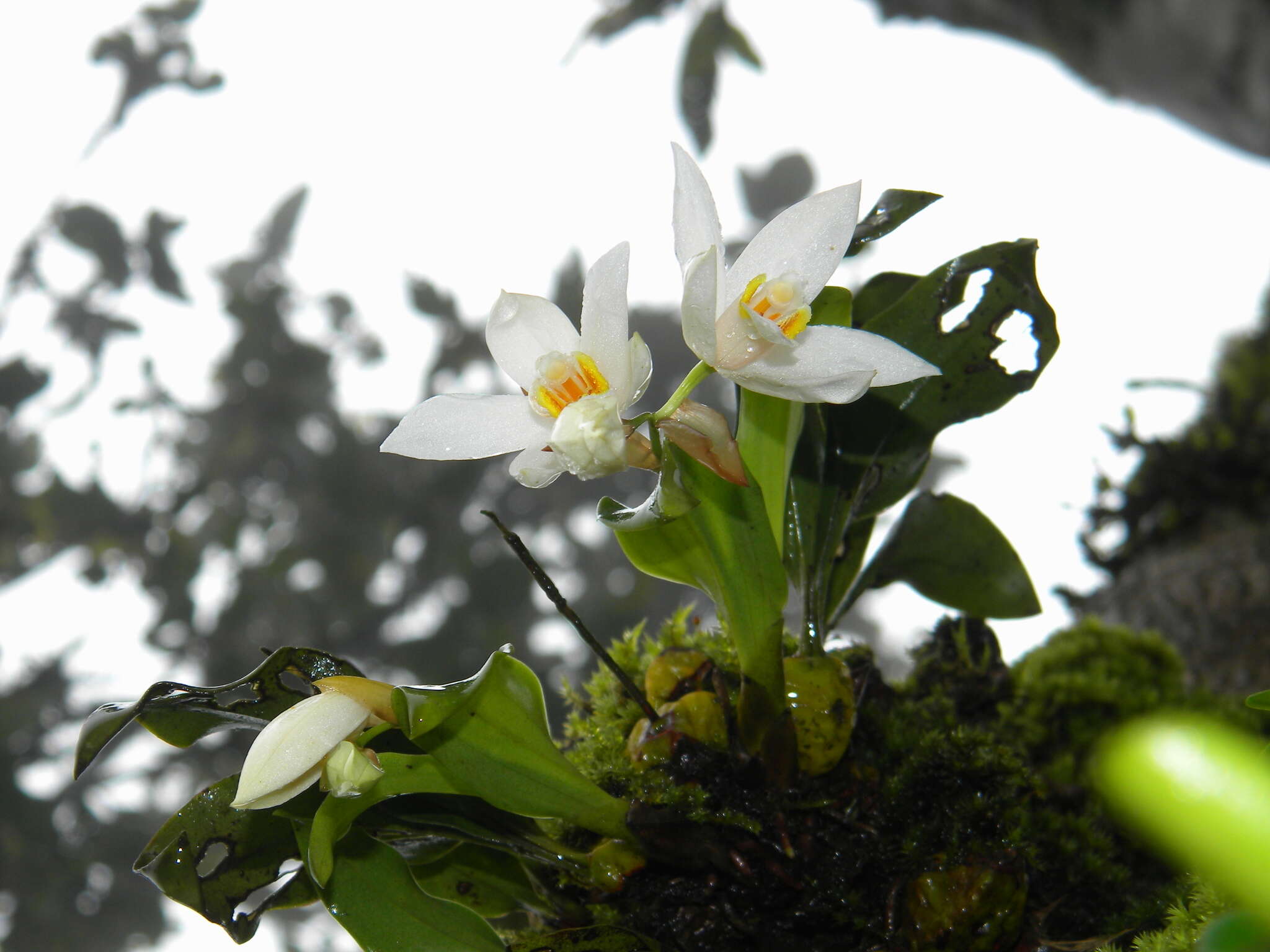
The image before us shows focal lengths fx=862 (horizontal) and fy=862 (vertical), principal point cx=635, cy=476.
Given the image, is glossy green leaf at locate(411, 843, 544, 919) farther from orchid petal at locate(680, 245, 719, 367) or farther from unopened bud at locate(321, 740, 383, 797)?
orchid petal at locate(680, 245, 719, 367)

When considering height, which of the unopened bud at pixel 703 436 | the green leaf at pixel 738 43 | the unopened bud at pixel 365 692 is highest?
the green leaf at pixel 738 43

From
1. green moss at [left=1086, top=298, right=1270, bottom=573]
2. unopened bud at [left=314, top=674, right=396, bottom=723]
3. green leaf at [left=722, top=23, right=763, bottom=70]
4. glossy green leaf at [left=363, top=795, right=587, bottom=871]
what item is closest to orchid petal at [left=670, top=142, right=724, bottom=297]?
unopened bud at [left=314, top=674, right=396, bottom=723]

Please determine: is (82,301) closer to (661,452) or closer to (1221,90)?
(661,452)

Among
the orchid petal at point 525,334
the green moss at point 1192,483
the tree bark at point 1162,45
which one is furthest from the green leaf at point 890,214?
the tree bark at point 1162,45

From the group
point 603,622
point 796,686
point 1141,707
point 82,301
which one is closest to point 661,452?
point 796,686

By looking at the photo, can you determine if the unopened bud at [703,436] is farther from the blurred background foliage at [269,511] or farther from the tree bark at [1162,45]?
the tree bark at [1162,45]

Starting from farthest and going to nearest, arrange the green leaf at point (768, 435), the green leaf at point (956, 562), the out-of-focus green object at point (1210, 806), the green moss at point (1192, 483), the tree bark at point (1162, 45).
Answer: the tree bark at point (1162, 45)
the green moss at point (1192, 483)
the green leaf at point (956, 562)
the green leaf at point (768, 435)
the out-of-focus green object at point (1210, 806)

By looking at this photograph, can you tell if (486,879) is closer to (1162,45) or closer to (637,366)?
(637,366)
